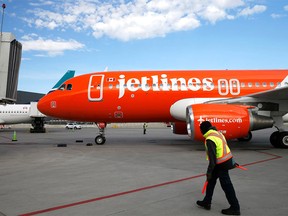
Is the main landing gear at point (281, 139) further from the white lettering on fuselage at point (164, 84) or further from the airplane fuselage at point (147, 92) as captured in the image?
the white lettering on fuselage at point (164, 84)

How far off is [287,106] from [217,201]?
8.96 metres

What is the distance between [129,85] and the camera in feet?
45.0

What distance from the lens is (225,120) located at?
10.5 m

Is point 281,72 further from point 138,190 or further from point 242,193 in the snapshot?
point 138,190

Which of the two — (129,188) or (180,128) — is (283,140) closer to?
(180,128)

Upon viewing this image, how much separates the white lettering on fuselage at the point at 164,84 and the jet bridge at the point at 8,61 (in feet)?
47.7

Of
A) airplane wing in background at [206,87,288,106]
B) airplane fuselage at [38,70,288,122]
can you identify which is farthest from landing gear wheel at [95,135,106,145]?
airplane wing in background at [206,87,288,106]

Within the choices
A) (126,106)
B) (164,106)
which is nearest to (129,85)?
(126,106)

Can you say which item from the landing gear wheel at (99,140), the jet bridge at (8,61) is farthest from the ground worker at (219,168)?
the jet bridge at (8,61)

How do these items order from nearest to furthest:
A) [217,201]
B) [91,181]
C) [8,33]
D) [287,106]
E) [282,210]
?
[282,210]
[217,201]
[91,181]
[287,106]
[8,33]

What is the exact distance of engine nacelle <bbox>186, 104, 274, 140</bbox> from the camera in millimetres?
10430

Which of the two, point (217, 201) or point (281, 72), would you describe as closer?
point (217, 201)

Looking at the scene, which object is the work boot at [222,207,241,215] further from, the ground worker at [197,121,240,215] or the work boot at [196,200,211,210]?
the work boot at [196,200,211,210]

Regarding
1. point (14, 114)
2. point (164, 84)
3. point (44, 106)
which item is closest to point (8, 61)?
point (14, 114)
